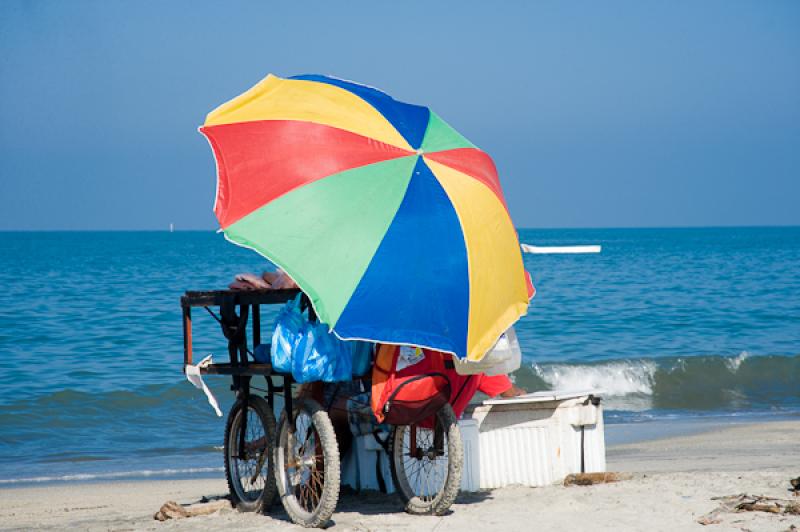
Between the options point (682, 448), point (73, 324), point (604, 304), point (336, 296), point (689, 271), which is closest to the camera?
point (336, 296)

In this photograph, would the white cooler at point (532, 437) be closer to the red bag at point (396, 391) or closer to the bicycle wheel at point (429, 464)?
the bicycle wheel at point (429, 464)

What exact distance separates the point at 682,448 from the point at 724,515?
14.9 feet

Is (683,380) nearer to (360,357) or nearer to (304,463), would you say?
(360,357)

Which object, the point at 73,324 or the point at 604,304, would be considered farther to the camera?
the point at 604,304

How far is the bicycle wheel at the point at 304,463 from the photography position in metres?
5.39

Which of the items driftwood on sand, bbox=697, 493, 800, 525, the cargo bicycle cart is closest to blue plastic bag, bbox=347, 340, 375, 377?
the cargo bicycle cart

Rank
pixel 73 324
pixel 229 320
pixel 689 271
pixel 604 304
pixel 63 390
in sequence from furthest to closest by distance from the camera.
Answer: pixel 689 271 < pixel 604 304 < pixel 73 324 < pixel 63 390 < pixel 229 320

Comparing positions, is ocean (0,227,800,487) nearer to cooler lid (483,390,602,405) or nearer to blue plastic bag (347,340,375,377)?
cooler lid (483,390,602,405)

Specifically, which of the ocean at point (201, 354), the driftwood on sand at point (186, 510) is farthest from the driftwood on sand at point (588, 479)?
the ocean at point (201, 354)

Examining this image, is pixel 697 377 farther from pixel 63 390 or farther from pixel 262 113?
pixel 262 113

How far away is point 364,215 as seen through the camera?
17.0 ft

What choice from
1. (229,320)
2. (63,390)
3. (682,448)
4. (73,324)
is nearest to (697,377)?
(682,448)

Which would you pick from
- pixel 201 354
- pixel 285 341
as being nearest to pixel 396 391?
pixel 285 341

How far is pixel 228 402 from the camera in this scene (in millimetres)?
14727
